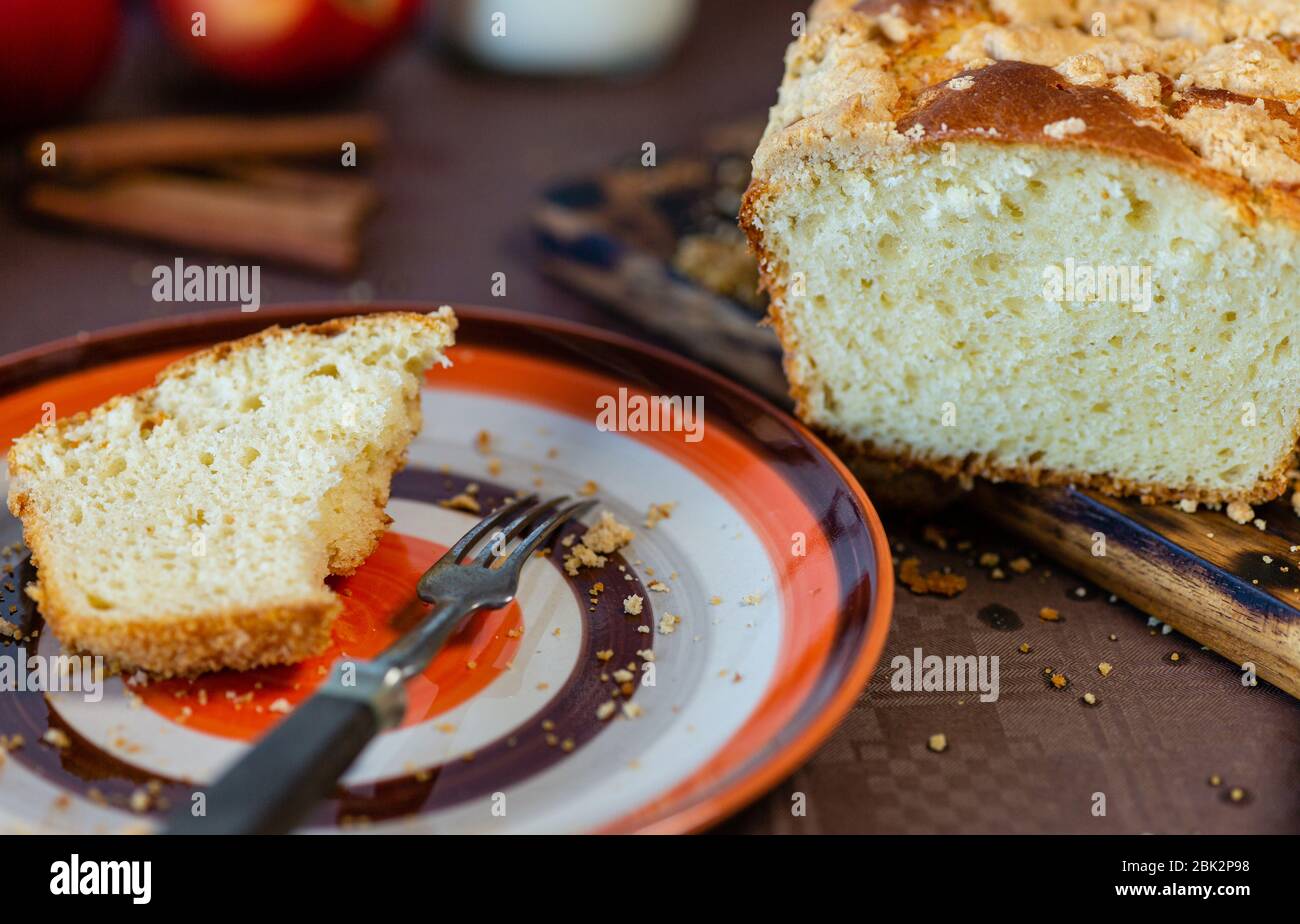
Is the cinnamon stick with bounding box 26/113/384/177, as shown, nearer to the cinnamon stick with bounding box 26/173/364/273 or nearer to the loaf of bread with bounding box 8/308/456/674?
the cinnamon stick with bounding box 26/173/364/273

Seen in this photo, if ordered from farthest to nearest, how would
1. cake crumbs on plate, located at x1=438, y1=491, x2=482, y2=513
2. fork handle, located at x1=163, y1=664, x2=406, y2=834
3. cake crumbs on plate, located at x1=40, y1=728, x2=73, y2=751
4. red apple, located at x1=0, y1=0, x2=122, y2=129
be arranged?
red apple, located at x1=0, y1=0, x2=122, y2=129
cake crumbs on plate, located at x1=438, y1=491, x2=482, y2=513
cake crumbs on plate, located at x1=40, y1=728, x2=73, y2=751
fork handle, located at x1=163, y1=664, x2=406, y2=834

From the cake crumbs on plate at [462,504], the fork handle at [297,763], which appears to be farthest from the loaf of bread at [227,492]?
the fork handle at [297,763]

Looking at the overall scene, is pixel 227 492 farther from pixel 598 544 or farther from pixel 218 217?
pixel 218 217

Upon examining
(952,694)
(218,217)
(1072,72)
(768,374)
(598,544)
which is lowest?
(952,694)

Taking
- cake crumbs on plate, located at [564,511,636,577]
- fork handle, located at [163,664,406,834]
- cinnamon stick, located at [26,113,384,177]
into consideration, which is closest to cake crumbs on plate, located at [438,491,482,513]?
cake crumbs on plate, located at [564,511,636,577]

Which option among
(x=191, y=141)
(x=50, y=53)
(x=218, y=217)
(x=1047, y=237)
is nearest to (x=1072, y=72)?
(x=1047, y=237)
